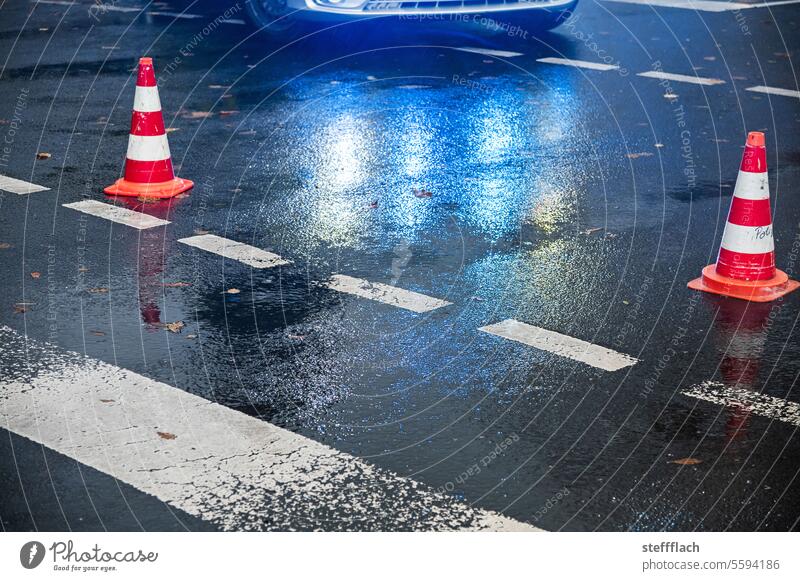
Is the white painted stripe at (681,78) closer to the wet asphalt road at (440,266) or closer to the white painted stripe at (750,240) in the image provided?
the wet asphalt road at (440,266)

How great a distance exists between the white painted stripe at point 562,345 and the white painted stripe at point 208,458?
1.35m

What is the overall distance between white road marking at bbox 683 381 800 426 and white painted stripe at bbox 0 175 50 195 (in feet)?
14.9

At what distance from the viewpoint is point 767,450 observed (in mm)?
4570

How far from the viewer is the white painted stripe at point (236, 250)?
6.75 meters

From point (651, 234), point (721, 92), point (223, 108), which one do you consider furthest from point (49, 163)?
point (721, 92)

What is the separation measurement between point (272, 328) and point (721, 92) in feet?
21.0

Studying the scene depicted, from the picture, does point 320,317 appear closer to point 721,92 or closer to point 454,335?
point 454,335

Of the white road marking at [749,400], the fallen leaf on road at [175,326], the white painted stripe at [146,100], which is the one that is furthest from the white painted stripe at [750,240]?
the white painted stripe at [146,100]

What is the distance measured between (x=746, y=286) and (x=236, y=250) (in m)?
2.63

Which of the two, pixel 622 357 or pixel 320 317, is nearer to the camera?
pixel 622 357

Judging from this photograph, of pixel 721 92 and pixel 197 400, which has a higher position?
pixel 721 92

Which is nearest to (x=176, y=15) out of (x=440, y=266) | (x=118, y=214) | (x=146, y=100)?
(x=146, y=100)

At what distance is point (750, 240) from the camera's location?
642 centimetres

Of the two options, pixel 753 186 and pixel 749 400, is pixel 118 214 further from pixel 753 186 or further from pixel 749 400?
pixel 749 400
